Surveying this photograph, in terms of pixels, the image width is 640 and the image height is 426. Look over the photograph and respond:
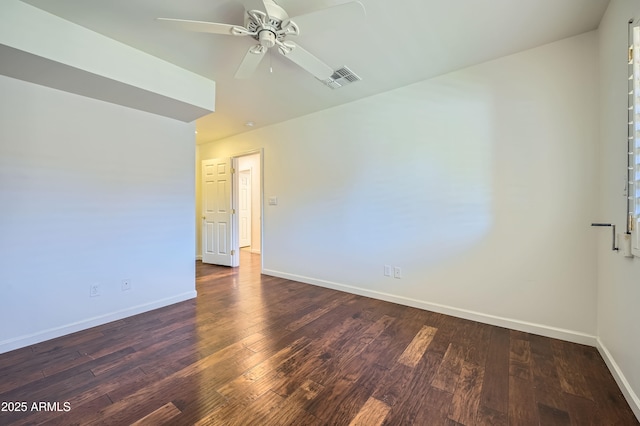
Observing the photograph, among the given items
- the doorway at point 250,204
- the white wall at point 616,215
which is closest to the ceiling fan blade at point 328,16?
the white wall at point 616,215

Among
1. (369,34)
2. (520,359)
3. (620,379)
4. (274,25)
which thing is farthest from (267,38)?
(620,379)

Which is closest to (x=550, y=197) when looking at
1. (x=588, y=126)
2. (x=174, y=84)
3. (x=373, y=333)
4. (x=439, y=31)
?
(x=588, y=126)

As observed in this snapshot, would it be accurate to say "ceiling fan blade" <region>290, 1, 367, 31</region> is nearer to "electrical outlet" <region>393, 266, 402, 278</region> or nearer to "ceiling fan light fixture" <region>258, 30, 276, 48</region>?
"ceiling fan light fixture" <region>258, 30, 276, 48</region>

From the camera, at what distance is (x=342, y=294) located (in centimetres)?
348

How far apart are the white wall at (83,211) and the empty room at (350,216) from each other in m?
0.02

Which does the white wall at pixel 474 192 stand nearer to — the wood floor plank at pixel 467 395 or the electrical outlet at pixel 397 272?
the electrical outlet at pixel 397 272

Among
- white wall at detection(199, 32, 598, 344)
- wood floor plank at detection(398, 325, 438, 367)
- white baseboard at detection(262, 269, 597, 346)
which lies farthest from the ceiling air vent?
wood floor plank at detection(398, 325, 438, 367)

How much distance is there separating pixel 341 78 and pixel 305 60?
91 cm

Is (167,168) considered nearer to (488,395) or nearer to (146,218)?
(146,218)

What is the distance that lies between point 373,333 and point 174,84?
311cm

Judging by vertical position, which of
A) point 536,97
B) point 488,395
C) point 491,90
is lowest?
point 488,395

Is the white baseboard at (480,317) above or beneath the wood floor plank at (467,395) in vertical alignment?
above

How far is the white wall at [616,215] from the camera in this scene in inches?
59.9

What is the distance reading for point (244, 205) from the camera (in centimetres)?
725
